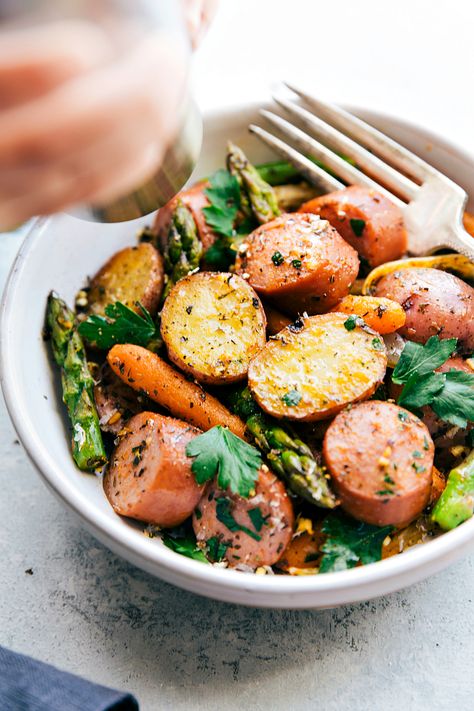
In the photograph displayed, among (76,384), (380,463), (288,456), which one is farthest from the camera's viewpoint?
(76,384)

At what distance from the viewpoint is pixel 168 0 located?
1341mm

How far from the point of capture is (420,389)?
7.09ft

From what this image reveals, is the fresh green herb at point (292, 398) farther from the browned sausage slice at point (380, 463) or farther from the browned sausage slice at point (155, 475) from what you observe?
the browned sausage slice at point (155, 475)

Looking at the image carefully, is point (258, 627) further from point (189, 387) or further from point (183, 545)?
point (189, 387)

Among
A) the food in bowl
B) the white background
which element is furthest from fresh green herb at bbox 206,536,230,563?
the white background

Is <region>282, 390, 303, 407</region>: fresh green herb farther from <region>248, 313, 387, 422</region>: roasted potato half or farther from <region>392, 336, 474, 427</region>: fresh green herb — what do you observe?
<region>392, 336, 474, 427</region>: fresh green herb

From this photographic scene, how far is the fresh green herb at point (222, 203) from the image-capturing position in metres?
2.63

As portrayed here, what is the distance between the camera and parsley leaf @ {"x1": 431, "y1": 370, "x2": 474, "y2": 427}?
214 cm

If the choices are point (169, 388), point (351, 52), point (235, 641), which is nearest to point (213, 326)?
point (169, 388)

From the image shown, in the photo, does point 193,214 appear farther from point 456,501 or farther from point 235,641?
point 235,641

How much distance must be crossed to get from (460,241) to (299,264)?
0.65 m

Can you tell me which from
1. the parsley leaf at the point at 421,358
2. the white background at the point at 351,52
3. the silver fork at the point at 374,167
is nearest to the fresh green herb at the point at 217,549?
the parsley leaf at the point at 421,358

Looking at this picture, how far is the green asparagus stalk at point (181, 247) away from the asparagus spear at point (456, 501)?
1.16 metres

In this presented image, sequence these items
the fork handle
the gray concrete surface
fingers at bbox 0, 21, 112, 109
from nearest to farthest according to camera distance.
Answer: fingers at bbox 0, 21, 112, 109
the gray concrete surface
the fork handle
